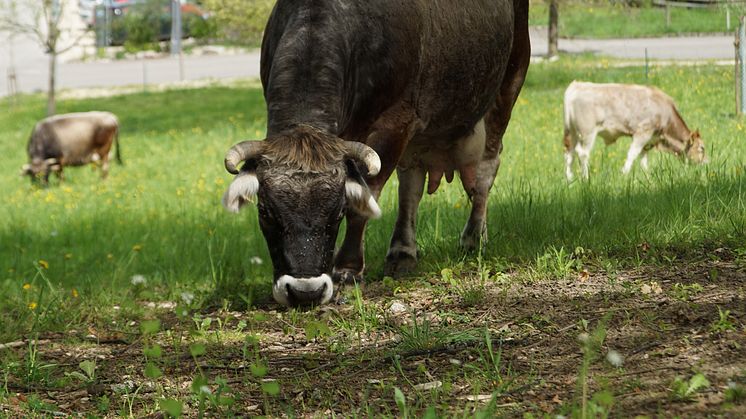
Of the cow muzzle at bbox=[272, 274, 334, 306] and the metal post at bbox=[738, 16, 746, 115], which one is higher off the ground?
the metal post at bbox=[738, 16, 746, 115]

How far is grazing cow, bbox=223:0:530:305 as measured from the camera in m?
5.16

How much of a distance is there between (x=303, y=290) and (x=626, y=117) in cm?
1061

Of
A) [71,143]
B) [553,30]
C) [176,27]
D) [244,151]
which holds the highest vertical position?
[176,27]

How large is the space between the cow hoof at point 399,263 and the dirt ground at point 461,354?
634 mm

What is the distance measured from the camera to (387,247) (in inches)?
298

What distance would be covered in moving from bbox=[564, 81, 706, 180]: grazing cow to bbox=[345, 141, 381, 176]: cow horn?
9500 mm

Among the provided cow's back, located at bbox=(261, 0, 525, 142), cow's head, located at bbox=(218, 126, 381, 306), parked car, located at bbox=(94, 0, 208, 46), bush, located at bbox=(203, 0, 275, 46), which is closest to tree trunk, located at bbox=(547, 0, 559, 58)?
bush, located at bbox=(203, 0, 275, 46)

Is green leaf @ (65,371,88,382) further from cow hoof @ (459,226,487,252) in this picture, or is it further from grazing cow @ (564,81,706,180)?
grazing cow @ (564,81,706,180)

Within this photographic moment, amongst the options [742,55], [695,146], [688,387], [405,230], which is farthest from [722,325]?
[742,55]

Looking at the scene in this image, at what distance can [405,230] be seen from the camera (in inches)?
274

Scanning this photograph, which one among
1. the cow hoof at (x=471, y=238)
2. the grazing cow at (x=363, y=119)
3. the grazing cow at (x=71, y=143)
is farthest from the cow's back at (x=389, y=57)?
the grazing cow at (x=71, y=143)

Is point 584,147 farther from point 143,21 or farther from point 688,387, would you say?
point 143,21

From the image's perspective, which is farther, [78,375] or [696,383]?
[78,375]

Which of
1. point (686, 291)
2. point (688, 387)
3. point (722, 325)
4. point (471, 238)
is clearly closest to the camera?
point (688, 387)
